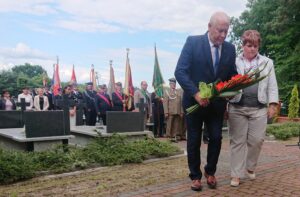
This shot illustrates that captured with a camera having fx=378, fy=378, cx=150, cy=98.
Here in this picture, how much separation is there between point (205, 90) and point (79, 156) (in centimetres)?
347

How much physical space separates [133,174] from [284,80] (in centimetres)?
2529

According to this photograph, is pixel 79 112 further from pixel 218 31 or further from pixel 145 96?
pixel 218 31

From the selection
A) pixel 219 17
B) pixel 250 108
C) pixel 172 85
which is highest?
pixel 219 17

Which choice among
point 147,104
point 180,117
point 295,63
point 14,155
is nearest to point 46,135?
point 14,155

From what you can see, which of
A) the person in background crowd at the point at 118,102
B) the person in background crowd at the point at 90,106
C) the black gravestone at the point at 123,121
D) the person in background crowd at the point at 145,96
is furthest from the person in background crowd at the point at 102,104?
the black gravestone at the point at 123,121

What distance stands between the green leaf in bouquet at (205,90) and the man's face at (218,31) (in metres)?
0.74

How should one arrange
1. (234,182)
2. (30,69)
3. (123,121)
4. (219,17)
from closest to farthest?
(219,17) → (234,182) → (123,121) → (30,69)

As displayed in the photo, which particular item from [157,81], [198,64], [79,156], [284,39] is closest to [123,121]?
[79,156]

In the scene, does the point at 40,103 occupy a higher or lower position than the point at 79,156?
higher

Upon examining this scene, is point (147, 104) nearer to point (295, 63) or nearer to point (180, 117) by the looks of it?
point (180, 117)

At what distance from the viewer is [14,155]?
6.39 m

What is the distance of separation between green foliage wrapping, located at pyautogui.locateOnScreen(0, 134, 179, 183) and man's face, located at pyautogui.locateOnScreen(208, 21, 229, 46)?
3229 millimetres

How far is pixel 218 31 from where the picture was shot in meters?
4.83

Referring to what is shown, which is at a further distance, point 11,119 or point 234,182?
point 11,119
